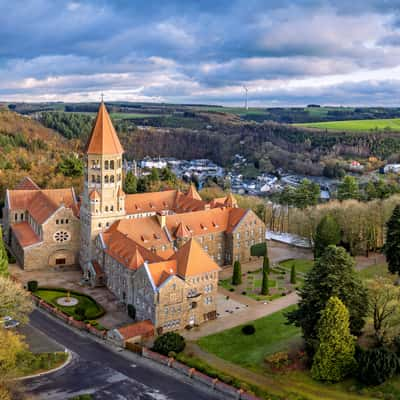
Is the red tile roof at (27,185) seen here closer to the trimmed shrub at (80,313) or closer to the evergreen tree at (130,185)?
the evergreen tree at (130,185)

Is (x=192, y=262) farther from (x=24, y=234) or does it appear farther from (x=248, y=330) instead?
(x=24, y=234)

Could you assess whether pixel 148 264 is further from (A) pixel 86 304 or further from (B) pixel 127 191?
(B) pixel 127 191

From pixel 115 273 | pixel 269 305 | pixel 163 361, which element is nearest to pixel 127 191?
pixel 115 273

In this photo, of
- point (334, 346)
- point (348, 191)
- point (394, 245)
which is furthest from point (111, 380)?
point (348, 191)

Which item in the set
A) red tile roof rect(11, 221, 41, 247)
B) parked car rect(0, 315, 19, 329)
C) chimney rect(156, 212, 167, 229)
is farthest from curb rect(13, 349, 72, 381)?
red tile roof rect(11, 221, 41, 247)

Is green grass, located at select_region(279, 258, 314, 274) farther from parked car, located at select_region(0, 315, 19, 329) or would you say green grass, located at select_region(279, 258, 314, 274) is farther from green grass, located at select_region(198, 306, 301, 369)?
parked car, located at select_region(0, 315, 19, 329)

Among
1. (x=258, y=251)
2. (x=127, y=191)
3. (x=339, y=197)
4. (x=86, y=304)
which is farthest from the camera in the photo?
(x=127, y=191)

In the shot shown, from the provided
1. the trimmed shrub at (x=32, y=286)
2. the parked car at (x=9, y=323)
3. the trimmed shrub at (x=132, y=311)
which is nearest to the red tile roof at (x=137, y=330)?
the trimmed shrub at (x=132, y=311)
